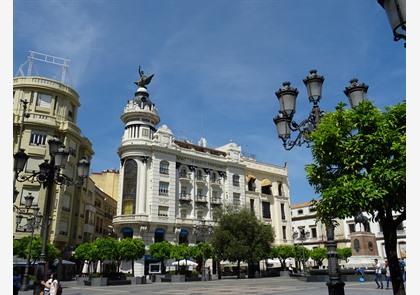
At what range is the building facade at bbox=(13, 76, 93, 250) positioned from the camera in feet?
120

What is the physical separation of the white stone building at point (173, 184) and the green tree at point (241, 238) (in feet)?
24.4

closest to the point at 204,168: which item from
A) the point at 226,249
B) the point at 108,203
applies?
the point at 226,249

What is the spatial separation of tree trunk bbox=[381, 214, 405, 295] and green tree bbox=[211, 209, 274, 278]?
2893 centimetres

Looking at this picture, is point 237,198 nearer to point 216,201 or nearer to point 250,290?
point 216,201

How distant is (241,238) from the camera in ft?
121

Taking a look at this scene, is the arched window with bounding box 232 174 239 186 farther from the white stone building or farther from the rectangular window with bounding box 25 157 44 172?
the rectangular window with bounding box 25 157 44 172

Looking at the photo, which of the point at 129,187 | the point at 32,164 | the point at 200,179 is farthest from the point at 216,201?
the point at 32,164

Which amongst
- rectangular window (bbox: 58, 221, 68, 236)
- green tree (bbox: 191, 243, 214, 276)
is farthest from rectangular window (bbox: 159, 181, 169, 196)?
rectangular window (bbox: 58, 221, 68, 236)

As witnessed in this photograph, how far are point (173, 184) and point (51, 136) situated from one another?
1478 centimetres

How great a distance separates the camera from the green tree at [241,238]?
119 ft

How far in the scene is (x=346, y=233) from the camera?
6034cm

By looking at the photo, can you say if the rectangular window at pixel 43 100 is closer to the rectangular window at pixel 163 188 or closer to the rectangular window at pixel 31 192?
the rectangular window at pixel 31 192

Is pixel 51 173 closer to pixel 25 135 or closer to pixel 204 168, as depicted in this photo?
pixel 25 135

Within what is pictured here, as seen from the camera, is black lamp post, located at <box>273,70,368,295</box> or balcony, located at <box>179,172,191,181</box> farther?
balcony, located at <box>179,172,191,181</box>
